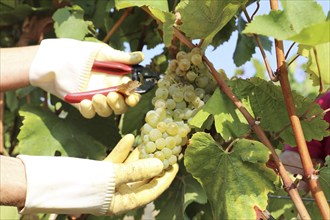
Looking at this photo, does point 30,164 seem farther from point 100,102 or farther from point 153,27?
point 153,27

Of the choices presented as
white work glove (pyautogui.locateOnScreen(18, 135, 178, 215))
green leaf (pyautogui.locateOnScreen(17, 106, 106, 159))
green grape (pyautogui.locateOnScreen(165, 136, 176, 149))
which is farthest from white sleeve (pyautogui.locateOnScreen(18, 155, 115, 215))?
green leaf (pyautogui.locateOnScreen(17, 106, 106, 159))

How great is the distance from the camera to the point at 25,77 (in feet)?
4.03

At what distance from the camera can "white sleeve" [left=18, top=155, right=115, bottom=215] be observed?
933 mm

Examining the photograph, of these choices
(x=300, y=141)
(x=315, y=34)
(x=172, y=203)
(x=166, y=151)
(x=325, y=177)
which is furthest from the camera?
(x=172, y=203)

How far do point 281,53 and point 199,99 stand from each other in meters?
0.22

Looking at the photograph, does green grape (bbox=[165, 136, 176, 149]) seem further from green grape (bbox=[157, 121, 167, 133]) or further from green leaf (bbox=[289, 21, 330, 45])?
green leaf (bbox=[289, 21, 330, 45])

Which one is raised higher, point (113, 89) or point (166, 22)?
point (166, 22)

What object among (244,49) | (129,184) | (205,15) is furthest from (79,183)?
(244,49)

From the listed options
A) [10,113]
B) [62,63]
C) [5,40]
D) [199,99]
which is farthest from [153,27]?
[10,113]

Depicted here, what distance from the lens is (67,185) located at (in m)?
0.94

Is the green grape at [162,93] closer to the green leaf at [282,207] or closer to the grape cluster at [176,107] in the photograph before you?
the grape cluster at [176,107]

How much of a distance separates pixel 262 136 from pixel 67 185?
320 mm

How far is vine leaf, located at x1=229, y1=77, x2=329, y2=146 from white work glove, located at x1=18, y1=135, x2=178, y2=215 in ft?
0.62

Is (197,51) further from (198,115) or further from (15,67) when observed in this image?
(15,67)
